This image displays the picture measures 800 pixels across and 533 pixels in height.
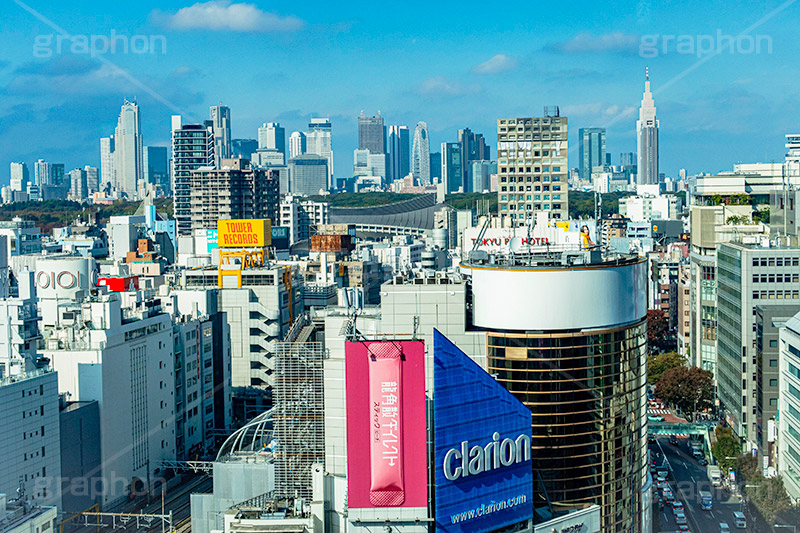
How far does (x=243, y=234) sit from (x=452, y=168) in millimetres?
109897

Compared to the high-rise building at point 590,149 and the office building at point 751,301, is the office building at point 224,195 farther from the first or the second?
the high-rise building at point 590,149

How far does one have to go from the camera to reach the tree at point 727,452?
3422 cm

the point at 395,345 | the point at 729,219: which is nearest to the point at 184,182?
the point at 729,219

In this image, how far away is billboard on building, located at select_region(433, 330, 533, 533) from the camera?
17.2 m

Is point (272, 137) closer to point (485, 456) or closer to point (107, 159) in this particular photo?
point (107, 159)

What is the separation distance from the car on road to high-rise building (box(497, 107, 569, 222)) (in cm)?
2860

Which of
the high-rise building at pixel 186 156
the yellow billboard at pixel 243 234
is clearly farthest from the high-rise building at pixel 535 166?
the high-rise building at pixel 186 156

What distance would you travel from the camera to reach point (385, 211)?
112 metres

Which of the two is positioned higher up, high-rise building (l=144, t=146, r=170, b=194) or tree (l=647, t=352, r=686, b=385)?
high-rise building (l=144, t=146, r=170, b=194)

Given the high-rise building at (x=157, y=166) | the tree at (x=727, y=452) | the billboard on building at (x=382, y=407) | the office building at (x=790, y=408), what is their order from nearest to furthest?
1. the billboard on building at (x=382, y=407)
2. the office building at (x=790, y=408)
3. the tree at (x=727, y=452)
4. the high-rise building at (x=157, y=166)

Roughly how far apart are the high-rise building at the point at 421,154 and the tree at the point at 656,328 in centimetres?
12708

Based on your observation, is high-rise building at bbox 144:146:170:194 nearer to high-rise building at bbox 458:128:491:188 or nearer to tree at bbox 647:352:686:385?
high-rise building at bbox 458:128:491:188

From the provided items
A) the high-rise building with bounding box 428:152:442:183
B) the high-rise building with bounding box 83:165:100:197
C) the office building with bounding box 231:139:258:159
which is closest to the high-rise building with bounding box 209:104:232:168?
the office building with bounding box 231:139:258:159

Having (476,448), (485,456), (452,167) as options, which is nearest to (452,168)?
(452,167)
